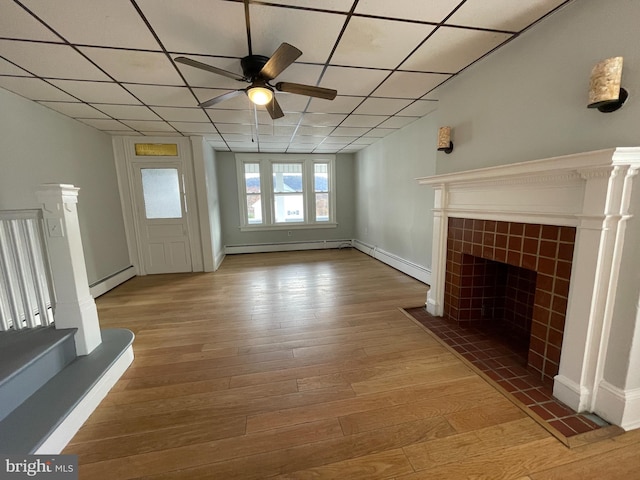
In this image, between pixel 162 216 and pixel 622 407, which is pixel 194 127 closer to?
pixel 162 216

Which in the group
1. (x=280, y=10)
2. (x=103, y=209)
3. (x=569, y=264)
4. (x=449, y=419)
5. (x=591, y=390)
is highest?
(x=280, y=10)

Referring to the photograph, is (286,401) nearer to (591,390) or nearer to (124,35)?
(591,390)

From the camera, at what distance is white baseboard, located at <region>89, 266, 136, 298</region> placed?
11.8 feet

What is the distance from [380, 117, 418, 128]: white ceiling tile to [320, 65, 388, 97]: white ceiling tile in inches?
45.9

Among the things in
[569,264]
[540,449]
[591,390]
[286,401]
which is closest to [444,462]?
[540,449]

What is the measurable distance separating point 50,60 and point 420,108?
374 cm

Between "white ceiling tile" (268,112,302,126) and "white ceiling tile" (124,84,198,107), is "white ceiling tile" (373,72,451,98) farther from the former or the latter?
"white ceiling tile" (124,84,198,107)

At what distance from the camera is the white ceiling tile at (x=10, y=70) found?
81.6 inches

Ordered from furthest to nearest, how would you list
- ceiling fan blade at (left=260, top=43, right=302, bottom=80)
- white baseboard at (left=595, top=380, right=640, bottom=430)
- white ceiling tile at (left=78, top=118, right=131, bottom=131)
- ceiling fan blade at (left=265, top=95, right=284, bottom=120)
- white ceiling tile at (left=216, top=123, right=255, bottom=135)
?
white ceiling tile at (left=216, top=123, right=255, bottom=135) < white ceiling tile at (left=78, top=118, right=131, bottom=131) < ceiling fan blade at (left=265, top=95, right=284, bottom=120) < ceiling fan blade at (left=260, top=43, right=302, bottom=80) < white baseboard at (left=595, top=380, right=640, bottom=430)

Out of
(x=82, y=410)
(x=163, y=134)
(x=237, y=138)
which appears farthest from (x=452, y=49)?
(x=163, y=134)

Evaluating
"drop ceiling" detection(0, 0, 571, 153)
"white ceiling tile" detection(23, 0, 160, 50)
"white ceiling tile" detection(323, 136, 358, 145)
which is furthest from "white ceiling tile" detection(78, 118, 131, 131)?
"white ceiling tile" detection(323, 136, 358, 145)

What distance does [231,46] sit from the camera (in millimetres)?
1931

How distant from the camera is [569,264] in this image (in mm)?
1597

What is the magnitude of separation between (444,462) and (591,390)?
1.05m
